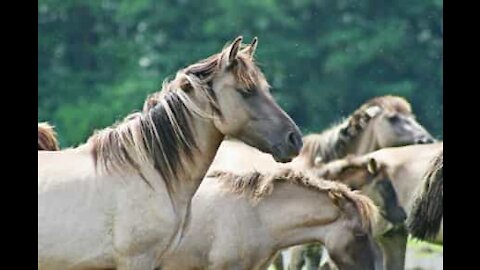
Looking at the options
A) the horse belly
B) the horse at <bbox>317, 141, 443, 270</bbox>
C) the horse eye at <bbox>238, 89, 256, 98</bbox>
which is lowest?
the horse at <bbox>317, 141, 443, 270</bbox>

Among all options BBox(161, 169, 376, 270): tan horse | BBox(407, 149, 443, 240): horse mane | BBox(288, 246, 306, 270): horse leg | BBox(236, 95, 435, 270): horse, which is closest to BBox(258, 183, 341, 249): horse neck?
BBox(161, 169, 376, 270): tan horse

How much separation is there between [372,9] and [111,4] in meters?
5.34

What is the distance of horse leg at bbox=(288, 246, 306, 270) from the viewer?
10.1m

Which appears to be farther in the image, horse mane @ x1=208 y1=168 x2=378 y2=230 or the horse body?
the horse body

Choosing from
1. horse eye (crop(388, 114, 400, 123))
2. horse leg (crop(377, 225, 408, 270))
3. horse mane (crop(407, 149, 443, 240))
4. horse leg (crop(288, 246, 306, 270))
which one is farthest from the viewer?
horse eye (crop(388, 114, 400, 123))

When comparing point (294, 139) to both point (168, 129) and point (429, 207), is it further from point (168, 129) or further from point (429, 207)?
point (429, 207)

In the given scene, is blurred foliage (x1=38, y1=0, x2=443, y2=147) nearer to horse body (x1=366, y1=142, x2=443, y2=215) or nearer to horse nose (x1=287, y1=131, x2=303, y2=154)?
horse body (x1=366, y1=142, x2=443, y2=215)

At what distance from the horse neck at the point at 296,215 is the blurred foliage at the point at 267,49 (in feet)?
59.1

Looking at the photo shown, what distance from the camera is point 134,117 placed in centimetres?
658

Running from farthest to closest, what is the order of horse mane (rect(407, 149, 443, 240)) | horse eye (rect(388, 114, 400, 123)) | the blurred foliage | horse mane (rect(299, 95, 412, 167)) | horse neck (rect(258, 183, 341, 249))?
the blurred foliage < horse eye (rect(388, 114, 400, 123)) < horse mane (rect(299, 95, 412, 167)) < horse mane (rect(407, 149, 443, 240)) < horse neck (rect(258, 183, 341, 249))

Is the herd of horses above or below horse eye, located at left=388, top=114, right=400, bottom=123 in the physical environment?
above

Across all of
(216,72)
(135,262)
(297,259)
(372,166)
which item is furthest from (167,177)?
(372,166)

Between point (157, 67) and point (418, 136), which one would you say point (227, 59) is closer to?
point (418, 136)
